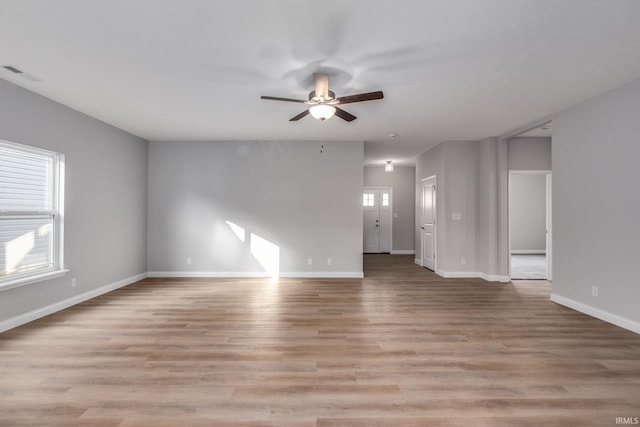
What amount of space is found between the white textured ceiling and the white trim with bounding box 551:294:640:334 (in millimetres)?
2664

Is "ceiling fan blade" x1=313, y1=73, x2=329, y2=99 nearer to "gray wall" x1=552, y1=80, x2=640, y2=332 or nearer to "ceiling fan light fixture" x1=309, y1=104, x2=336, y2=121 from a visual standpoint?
"ceiling fan light fixture" x1=309, y1=104, x2=336, y2=121

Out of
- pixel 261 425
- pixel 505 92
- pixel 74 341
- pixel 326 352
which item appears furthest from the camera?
pixel 505 92

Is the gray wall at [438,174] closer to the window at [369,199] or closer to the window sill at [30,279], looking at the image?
the window at [369,199]

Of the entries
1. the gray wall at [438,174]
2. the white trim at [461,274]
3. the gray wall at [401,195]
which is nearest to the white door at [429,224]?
the gray wall at [438,174]

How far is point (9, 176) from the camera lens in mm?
3430

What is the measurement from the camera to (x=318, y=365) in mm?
2543

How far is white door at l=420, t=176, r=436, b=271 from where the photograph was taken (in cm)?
675

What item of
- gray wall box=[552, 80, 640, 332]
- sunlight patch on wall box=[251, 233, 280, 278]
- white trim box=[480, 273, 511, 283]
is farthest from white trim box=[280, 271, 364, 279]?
gray wall box=[552, 80, 640, 332]

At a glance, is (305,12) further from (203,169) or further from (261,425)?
(203,169)

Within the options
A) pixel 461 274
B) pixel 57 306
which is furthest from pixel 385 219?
pixel 57 306

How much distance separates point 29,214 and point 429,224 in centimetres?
697

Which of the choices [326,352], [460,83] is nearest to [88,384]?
[326,352]

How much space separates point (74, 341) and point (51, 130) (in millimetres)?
2694

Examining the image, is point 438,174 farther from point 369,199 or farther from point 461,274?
point 369,199
